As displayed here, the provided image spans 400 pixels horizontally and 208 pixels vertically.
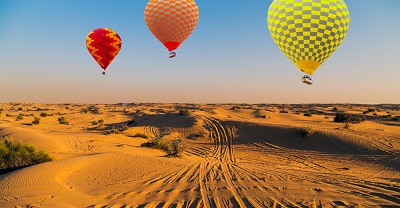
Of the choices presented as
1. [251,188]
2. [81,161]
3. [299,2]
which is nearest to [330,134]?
[299,2]

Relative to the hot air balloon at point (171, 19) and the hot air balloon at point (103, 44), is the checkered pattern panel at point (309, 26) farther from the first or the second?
the hot air balloon at point (103, 44)

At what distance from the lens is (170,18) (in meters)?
21.3

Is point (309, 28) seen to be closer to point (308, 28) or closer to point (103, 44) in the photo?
point (308, 28)

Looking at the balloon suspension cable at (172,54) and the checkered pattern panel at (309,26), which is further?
the balloon suspension cable at (172,54)

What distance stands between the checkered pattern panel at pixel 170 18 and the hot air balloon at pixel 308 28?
315 inches

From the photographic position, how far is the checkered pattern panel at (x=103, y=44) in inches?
1057

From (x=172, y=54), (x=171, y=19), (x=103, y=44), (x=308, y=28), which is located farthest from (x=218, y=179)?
(x=103, y=44)

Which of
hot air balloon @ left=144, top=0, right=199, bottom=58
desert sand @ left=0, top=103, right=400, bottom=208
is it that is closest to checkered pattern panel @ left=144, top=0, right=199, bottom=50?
hot air balloon @ left=144, top=0, right=199, bottom=58

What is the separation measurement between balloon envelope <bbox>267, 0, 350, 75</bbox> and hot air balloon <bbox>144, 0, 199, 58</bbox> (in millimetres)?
8046

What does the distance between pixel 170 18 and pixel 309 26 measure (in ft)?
34.8

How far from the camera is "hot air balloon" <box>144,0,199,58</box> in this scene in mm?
21250

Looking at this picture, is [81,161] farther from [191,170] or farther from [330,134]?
[330,134]

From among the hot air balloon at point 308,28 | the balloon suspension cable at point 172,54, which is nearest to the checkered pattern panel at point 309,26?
→ the hot air balloon at point 308,28

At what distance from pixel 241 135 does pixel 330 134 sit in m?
6.97
